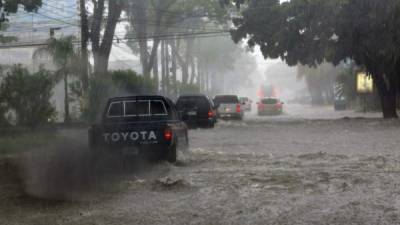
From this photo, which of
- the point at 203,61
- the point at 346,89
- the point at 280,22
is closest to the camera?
the point at 280,22

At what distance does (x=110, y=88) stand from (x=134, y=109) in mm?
15635

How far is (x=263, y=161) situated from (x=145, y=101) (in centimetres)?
321

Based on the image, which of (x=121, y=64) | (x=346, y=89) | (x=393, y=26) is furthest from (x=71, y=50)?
(x=121, y=64)

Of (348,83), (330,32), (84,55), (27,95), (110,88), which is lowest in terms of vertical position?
(27,95)

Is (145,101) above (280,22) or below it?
below

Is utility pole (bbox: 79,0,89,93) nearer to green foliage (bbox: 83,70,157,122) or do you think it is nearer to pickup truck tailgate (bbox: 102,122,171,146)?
green foliage (bbox: 83,70,157,122)

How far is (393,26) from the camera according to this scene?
1187 inches

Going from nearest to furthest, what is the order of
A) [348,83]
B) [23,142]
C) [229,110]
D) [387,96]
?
[23,142] < [387,96] < [229,110] < [348,83]

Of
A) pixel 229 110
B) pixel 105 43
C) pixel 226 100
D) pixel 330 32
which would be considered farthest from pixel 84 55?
pixel 226 100

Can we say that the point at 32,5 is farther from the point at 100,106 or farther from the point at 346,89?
the point at 346,89

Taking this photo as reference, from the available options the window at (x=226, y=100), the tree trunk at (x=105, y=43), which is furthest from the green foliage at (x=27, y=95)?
the window at (x=226, y=100)

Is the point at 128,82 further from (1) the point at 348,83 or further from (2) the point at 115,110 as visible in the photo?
(1) the point at 348,83

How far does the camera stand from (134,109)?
15.5 metres

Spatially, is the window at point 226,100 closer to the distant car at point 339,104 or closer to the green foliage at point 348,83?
the green foliage at point 348,83
